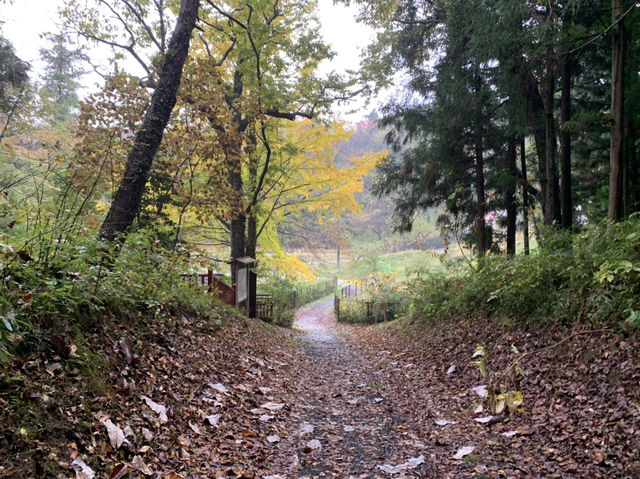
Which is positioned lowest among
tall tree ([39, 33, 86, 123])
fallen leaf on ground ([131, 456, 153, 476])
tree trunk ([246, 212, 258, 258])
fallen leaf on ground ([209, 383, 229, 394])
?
fallen leaf on ground ([209, 383, 229, 394])

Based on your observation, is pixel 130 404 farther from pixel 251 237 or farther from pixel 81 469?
pixel 251 237

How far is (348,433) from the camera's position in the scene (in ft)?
12.8

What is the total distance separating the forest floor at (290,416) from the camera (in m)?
2.46

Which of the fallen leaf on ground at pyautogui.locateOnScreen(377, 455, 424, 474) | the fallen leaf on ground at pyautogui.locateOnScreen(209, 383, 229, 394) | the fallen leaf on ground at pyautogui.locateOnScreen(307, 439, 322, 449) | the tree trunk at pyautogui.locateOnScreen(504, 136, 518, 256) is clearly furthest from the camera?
the tree trunk at pyautogui.locateOnScreen(504, 136, 518, 256)

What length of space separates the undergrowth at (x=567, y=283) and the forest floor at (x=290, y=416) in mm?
318

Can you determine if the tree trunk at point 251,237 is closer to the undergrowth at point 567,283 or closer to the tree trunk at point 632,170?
the undergrowth at point 567,283

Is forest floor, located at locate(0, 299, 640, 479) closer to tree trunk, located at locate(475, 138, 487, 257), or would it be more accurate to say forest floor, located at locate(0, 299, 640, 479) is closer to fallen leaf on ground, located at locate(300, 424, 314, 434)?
fallen leaf on ground, located at locate(300, 424, 314, 434)

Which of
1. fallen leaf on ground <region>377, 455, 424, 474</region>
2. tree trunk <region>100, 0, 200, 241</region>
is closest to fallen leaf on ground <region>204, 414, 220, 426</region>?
fallen leaf on ground <region>377, 455, 424, 474</region>

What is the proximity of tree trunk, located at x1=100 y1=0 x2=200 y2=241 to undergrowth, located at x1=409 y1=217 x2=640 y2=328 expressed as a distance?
5.93 meters

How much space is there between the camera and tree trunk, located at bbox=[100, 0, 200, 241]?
564 centimetres

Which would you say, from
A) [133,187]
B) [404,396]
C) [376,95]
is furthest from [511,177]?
[133,187]

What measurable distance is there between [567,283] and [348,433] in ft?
12.1

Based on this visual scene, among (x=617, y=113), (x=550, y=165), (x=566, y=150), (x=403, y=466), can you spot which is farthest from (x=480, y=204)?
(x=403, y=466)

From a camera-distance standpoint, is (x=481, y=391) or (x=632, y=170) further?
(x=632, y=170)
